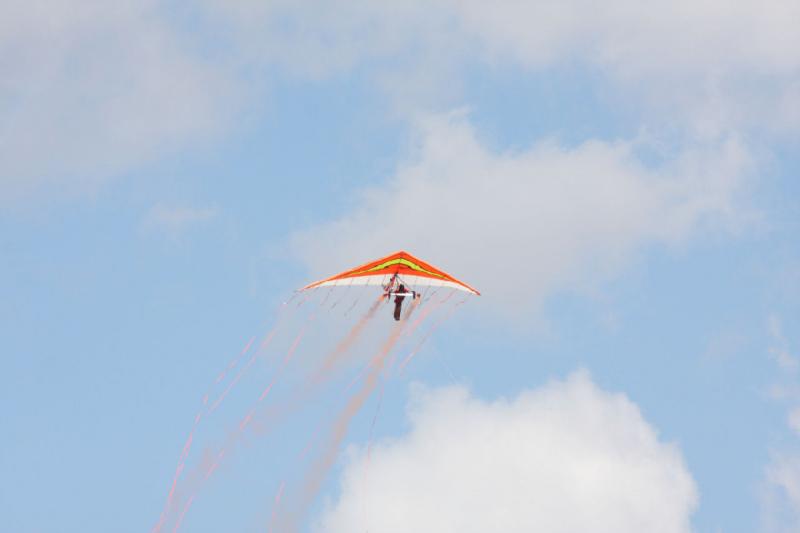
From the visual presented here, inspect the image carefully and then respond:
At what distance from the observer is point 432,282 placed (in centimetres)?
8925

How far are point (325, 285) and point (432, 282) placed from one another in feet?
30.7

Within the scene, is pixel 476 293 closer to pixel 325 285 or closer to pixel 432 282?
pixel 432 282

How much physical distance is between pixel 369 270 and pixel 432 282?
17.3 ft

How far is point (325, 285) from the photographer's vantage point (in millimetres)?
84375

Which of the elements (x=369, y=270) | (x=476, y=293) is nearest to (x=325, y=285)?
(x=369, y=270)

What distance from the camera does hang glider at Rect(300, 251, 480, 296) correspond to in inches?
3432

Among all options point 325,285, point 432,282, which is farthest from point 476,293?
point 325,285

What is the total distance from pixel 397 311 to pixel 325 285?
6136 millimetres

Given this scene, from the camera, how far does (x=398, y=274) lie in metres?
87.8

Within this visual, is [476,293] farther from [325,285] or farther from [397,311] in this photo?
[325,285]

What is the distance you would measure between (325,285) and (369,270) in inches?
176

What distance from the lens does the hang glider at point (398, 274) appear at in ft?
286

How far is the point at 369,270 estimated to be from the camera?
3440 inches
